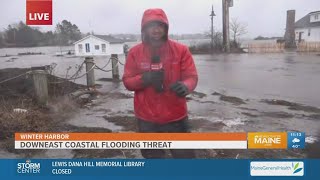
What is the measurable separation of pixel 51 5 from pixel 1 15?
36 centimetres

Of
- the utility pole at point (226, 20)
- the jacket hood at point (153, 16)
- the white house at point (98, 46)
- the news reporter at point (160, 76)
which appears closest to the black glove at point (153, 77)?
the news reporter at point (160, 76)

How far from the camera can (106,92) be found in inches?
119

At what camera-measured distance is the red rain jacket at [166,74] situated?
2.07 m

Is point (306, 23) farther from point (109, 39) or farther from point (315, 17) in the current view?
point (109, 39)

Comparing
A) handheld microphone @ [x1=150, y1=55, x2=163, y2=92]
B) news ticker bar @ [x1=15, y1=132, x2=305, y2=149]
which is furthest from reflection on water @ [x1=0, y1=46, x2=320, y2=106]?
news ticker bar @ [x1=15, y1=132, x2=305, y2=149]

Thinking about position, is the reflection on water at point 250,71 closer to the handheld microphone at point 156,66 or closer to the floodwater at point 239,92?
the floodwater at point 239,92

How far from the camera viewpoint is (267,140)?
2.11m

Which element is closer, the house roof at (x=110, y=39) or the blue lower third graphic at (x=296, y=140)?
the blue lower third graphic at (x=296, y=140)

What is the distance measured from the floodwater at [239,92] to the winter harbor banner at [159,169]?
0.29m

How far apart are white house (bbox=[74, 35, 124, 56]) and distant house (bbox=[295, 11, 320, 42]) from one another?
120 cm

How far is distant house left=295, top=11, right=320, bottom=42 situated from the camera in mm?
2178

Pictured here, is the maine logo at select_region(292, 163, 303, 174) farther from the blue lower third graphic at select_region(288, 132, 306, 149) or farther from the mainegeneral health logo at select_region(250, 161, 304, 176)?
the blue lower third graphic at select_region(288, 132, 306, 149)

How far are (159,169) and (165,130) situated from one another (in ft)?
0.80

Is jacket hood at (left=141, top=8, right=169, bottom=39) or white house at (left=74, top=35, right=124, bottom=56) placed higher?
jacket hood at (left=141, top=8, right=169, bottom=39)
